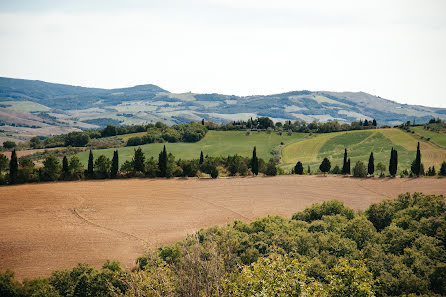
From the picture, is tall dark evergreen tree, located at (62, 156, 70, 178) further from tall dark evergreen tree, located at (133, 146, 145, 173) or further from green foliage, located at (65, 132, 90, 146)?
green foliage, located at (65, 132, 90, 146)

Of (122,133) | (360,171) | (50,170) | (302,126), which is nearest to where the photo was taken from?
(50,170)

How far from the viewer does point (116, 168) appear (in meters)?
72.2

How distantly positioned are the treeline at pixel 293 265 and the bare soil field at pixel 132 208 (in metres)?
6.63

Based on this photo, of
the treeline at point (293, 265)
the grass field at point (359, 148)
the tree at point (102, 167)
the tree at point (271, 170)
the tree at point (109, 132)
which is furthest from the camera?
the tree at point (109, 132)

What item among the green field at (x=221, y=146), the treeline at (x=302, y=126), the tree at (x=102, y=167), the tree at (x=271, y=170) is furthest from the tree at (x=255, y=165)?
the treeline at (x=302, y=126)

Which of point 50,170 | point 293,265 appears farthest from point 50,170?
point 293,265

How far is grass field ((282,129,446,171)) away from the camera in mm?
97312

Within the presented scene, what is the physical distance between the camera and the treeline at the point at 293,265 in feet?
56.2

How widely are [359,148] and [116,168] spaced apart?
80519mm

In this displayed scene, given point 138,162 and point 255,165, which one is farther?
point 255,165

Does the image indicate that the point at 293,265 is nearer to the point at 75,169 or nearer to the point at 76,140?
the point at 75,169

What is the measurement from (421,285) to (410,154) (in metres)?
87.6

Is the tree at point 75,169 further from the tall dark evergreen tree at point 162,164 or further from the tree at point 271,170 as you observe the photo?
the tree at point 271,170

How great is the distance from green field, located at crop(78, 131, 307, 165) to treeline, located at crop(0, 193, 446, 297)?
248ft
